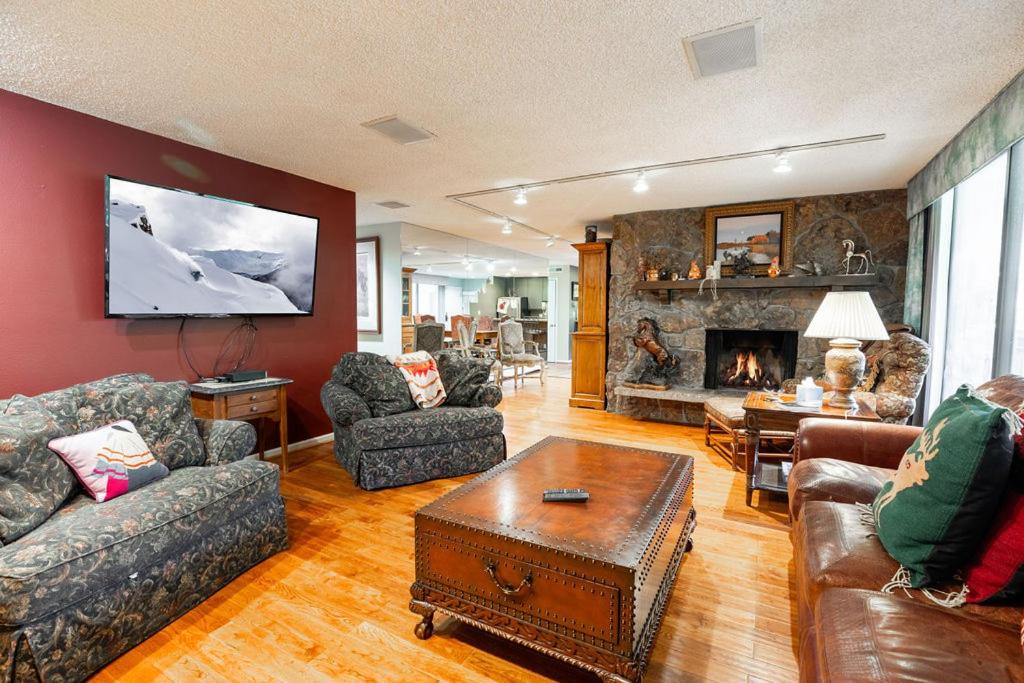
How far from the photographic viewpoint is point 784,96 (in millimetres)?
2479

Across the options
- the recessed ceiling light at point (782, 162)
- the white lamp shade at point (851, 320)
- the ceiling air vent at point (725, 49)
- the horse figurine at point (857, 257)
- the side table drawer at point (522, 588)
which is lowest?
the side table drawer at point (522, 588)

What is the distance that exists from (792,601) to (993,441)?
3.85 ft

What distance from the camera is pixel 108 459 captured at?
6.77ft

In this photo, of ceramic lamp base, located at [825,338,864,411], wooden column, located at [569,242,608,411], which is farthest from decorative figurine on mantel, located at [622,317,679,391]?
ceramic lamp base, located at [825,338,864,411]

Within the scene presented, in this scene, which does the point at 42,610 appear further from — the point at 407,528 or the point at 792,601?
the point at 792,601

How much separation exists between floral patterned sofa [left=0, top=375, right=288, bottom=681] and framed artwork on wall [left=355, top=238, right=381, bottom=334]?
330 cm

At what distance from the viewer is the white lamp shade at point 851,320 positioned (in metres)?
2.76

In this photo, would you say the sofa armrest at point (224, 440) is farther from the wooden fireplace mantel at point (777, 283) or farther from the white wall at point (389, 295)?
the wooden fireplace mantel at point (777, 283)

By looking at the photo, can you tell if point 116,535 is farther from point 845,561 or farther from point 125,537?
point 845,561

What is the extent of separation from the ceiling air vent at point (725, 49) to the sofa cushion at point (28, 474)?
3159 millimetres

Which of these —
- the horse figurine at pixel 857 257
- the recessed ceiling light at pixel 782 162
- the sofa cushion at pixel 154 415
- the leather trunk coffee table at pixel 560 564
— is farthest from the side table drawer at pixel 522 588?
the horse figurine at pixel 857 257

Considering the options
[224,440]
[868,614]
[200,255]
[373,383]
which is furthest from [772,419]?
[200,255]

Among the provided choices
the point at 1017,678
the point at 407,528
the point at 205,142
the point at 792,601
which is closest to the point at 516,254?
the point at 205,142

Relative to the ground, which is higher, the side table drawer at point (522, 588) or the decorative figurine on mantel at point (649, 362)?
the decorative figurine on mantel at point (649, 362)
